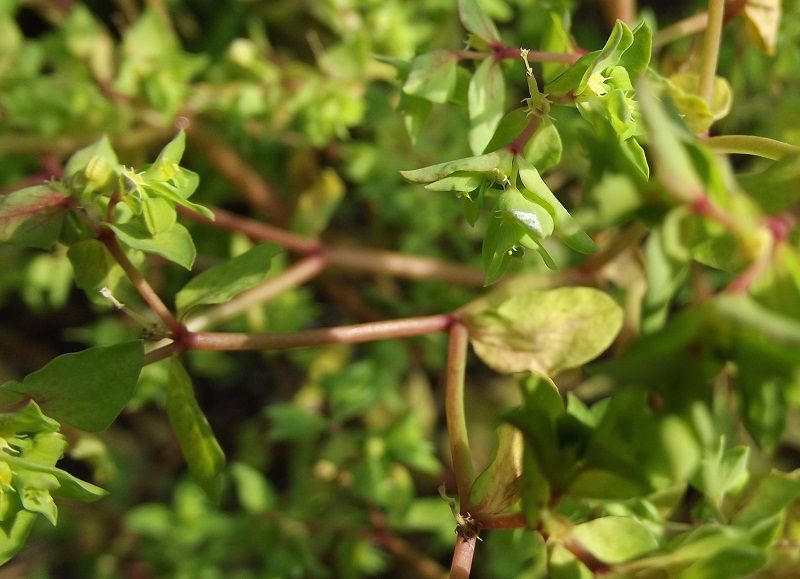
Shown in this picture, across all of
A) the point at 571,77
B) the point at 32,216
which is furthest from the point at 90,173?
the point at 571,77

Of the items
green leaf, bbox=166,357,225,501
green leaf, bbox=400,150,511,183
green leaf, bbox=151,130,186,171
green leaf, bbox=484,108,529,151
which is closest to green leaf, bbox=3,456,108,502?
green leaf, bbox=166,357,225,501

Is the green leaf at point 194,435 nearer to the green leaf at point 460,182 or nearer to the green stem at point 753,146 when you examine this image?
the green leaf at point 460,182

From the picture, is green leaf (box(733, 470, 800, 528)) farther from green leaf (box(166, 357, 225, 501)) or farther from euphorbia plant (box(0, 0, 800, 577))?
green leaf (box(166, 357, 225, 501))

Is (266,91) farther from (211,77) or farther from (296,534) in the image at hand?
(296,534)

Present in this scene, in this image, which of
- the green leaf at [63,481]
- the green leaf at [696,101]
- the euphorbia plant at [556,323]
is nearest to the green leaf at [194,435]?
the euphorbia plant at [556,323]

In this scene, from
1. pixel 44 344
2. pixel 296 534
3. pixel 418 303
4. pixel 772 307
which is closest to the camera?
pixel 772 307

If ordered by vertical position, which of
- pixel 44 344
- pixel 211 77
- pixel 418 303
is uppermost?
pixel 211 77

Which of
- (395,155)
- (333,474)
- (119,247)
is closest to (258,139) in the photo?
(395,155)

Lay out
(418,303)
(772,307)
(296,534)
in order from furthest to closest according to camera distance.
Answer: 1. (418,303)
2. (296,534)
3. (772,307)
